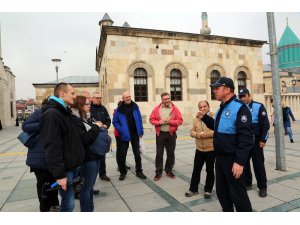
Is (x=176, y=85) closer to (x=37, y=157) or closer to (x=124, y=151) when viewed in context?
(x=124, y=151)

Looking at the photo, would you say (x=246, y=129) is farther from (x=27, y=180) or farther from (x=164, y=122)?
(x=27, y=180)

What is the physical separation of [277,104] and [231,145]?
3.51 metres

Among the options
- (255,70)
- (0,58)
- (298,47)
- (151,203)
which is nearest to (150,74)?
(255,70)

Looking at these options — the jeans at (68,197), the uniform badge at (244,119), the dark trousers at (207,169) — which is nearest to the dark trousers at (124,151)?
the dark trousers at (207,169)

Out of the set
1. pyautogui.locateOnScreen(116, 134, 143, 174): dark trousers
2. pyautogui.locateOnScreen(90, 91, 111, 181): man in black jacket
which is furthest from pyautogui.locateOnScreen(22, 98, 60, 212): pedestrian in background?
pyautogui.locateOnScreen(116, 134, 143, 174): dark trousers

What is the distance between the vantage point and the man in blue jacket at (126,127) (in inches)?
191

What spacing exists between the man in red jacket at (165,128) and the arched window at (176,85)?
10.4 metres

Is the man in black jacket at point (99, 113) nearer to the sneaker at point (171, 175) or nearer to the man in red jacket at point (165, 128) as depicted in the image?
the man in red jacket at point (165, 128)

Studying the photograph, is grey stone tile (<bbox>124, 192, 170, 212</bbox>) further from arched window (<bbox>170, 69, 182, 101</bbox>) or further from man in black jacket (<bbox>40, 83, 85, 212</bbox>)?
arched window (<bbox>170, 69, 182, 101</bbox>)

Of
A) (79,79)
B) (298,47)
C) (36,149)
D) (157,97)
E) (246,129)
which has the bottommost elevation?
(36,149)

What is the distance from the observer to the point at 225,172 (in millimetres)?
2617

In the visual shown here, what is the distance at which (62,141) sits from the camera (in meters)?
2.38

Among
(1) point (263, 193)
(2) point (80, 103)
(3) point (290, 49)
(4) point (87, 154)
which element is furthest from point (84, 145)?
(3) point (290, 49)

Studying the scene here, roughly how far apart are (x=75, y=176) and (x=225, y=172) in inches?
74.8
